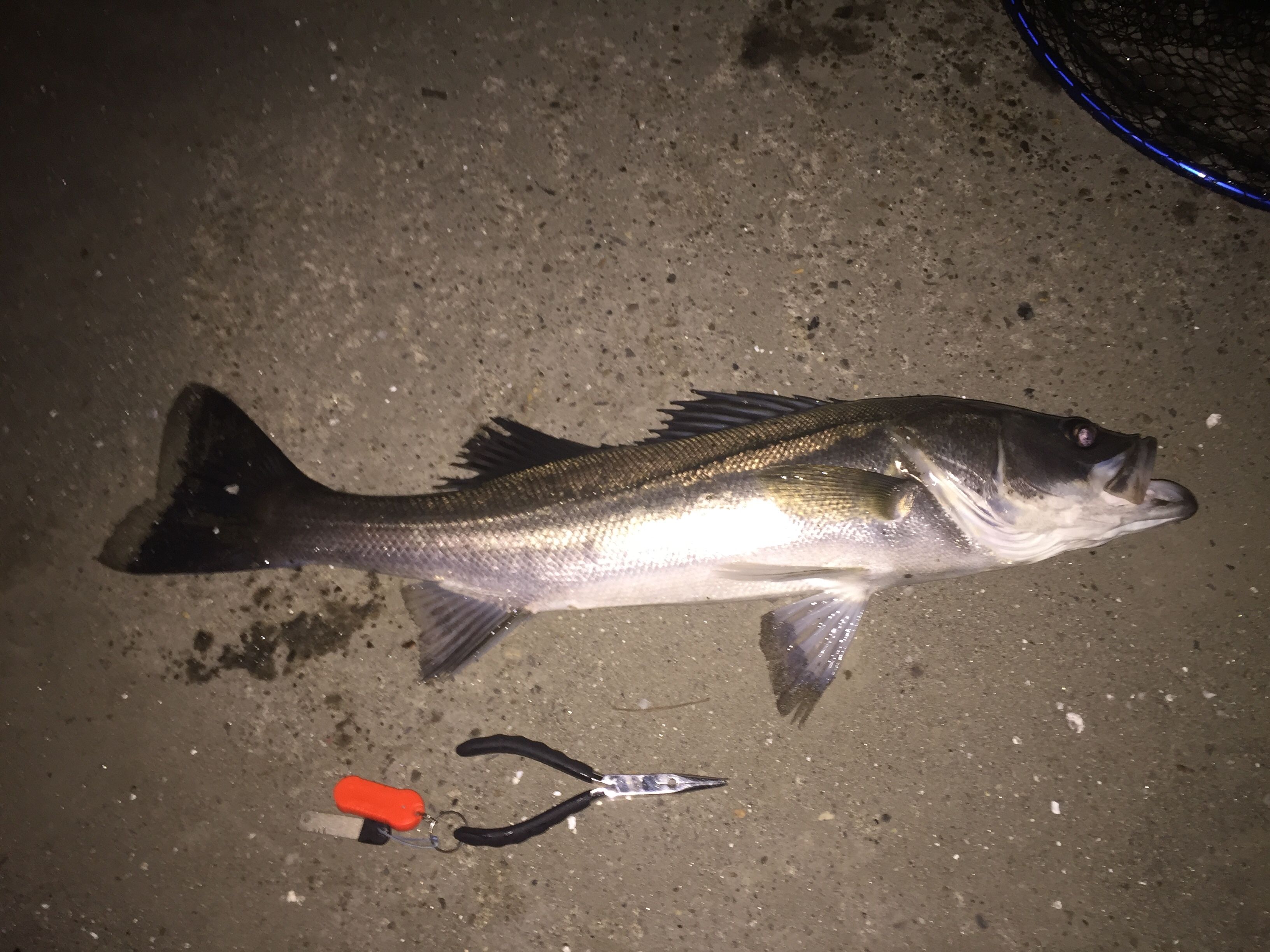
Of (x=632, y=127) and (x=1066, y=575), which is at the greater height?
(x=632, y=127)

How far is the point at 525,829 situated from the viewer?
236 centimetres

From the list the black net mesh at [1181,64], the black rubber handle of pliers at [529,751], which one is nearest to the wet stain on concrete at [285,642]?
the black rubber handle of pliers at [529,751]

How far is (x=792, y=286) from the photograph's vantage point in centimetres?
254

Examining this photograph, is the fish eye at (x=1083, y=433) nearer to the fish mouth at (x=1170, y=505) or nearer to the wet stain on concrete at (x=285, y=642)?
the fish mouth at (x=1170, y=505)

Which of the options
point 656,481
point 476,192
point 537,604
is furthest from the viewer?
point 476,192

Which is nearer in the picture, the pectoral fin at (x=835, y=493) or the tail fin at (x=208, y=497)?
the pectoral fin at (x=835, y=493)

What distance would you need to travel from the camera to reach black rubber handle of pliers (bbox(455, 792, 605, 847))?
236 centimetres

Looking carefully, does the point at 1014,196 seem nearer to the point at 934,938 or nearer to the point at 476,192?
the point at 476,192

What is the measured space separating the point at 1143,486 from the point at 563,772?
215 cm

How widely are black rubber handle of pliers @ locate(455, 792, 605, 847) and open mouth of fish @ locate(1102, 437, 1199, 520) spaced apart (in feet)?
6.60

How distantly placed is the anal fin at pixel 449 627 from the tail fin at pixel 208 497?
0.48 metres

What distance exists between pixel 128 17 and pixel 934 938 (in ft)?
15.9

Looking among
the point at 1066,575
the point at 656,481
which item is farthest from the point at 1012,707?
→ the point at 656,481

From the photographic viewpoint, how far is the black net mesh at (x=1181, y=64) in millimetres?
2473
